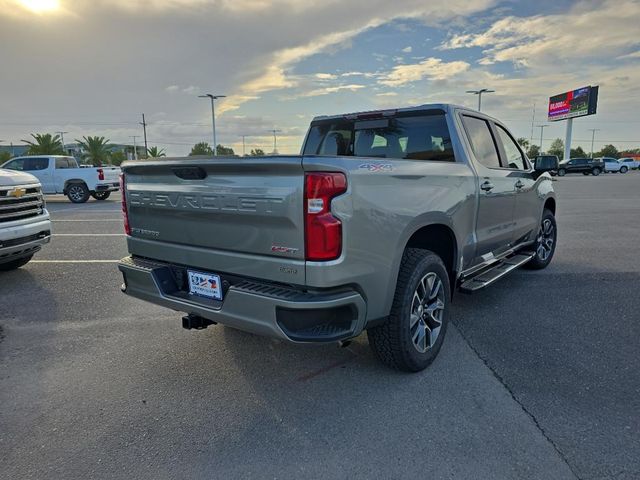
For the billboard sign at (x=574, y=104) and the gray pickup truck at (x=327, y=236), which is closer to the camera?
the gray pickup truck at (x=327, y=236)

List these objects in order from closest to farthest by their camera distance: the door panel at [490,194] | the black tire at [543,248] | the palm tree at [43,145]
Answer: the door panel at [490,194], the black tire at [543,248], the palm tree at [43,145]

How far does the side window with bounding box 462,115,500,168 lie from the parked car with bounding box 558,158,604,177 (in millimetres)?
43166

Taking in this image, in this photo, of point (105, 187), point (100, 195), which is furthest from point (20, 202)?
point (100, 195)

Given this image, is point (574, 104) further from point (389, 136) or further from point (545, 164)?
point (389, 136)

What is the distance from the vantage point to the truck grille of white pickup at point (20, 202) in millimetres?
5271

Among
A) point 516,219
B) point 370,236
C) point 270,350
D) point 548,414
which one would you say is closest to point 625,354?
point 548,414

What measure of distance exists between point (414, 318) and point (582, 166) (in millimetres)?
46796

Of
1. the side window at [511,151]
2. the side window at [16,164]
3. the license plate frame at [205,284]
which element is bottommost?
the license plate frame at [205,284]

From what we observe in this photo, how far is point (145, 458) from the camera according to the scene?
2.38 metres

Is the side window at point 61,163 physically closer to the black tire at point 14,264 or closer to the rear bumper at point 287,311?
the black tire at point 14,264

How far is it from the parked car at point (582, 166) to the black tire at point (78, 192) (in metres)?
40.6

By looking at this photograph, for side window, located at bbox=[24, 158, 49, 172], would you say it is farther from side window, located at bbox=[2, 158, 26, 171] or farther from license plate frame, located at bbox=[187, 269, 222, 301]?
license plate frame, located at bbox=[187, 269, 222, 301]

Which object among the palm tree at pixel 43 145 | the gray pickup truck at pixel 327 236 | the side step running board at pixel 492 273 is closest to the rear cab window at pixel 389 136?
the gray pickup truck at pixel 327 236

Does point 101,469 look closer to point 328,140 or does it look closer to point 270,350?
point 270,350
